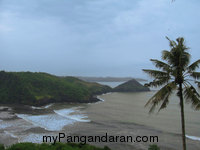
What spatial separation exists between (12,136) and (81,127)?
9.77 metres

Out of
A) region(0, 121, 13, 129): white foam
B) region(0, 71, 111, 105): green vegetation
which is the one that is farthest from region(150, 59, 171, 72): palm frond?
region(0, 71, 111, 105): green vegetation

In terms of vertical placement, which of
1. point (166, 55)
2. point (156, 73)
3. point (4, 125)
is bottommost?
point (4, 125)

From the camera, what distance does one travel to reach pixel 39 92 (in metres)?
63.0

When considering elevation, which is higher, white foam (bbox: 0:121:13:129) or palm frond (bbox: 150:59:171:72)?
palm frond (bbox: 150:59:171:72)

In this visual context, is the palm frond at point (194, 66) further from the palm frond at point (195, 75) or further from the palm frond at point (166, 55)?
the palm frond at point (166, 55)

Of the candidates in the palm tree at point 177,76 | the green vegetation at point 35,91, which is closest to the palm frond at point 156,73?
the palm tree at point 177,76

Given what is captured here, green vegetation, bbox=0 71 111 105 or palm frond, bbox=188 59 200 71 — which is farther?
green vegetation, bbox=0 71 111 105

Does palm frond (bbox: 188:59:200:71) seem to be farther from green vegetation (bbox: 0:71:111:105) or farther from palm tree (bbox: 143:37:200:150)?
green vegetation (bbox: 0:71:111:105)

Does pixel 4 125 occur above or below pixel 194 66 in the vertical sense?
below

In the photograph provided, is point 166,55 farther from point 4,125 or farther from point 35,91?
point 35,91

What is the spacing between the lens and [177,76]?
9695 millimetres

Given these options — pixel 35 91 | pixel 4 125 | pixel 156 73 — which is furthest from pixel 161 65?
pixel 35 91

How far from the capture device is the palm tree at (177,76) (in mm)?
9617

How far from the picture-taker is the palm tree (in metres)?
9.62
